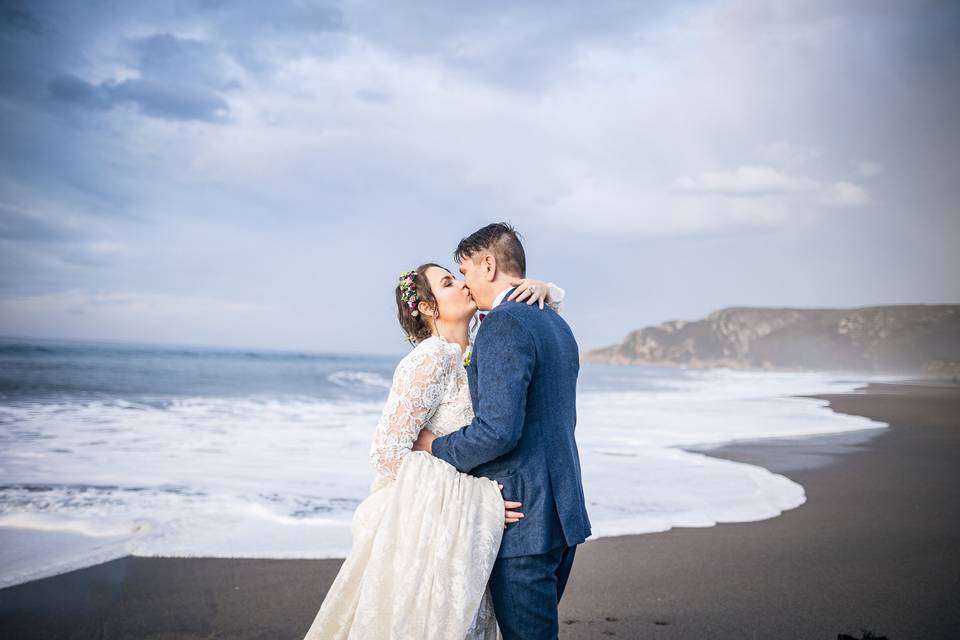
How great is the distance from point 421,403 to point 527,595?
719 mm

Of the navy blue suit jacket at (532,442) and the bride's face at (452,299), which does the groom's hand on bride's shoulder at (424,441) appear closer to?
the navy blue suit jacket at (532,442)

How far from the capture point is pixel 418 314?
2.67 m

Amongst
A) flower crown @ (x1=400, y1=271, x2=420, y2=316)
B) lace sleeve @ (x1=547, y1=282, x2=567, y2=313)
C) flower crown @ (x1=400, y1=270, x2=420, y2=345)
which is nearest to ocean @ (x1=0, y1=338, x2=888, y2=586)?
flower crown @ (x1=400, y1=270, x2=420, y2=345)

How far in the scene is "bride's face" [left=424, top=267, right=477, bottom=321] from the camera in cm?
257

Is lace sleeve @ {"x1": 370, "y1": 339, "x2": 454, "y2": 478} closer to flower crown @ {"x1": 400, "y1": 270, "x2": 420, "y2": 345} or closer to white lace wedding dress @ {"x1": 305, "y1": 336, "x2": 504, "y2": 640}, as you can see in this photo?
white lace wedding dress @ {"x1": 305, "y1": 336, "x2": 504, "y2": 640}

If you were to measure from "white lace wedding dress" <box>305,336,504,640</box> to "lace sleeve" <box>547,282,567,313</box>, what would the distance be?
491 mm

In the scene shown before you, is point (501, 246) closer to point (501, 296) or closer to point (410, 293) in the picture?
point (501, 296)

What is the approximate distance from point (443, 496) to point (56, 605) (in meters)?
2.99

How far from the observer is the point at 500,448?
2.00m

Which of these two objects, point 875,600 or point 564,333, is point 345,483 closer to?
point 875,600

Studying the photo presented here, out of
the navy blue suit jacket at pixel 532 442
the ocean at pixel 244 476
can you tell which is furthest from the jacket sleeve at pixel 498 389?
the ocean at pixel 244 476

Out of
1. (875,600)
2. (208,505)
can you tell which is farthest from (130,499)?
(875,600)

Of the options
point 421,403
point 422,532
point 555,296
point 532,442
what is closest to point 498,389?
point 532,442

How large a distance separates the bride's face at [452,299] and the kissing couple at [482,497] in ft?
0.84
